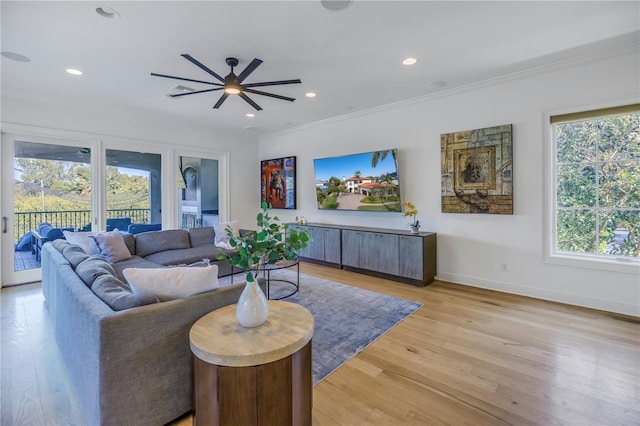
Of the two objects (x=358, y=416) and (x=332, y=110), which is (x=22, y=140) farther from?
(x=358, y=416)

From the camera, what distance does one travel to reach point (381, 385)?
2.05 metres

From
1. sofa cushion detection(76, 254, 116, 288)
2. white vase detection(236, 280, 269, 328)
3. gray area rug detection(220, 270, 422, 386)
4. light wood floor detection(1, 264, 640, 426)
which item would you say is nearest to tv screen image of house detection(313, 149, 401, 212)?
gray area rug detection(220, 270, 422, 386)

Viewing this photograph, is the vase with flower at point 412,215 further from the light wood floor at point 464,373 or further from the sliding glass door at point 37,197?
the sliding glass door at point 37,197

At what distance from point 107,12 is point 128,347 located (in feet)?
8.68

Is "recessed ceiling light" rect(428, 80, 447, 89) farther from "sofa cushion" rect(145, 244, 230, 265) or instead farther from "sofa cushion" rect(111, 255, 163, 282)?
"sofa cushion" rect(111, 255, 163, 282)

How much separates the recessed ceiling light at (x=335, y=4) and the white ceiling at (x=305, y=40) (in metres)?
0.05

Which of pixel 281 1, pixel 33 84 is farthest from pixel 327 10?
pixel 33 84

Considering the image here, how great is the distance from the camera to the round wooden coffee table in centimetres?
129

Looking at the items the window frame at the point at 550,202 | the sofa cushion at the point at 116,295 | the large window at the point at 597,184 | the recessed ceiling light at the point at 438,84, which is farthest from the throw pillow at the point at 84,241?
the large window at the point at 597,184

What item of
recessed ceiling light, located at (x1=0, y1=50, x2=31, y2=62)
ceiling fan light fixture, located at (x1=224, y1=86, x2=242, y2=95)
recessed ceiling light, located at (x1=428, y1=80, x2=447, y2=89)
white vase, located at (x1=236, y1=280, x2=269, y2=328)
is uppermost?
recessed ceiling light, located at (x1=428, y1=80, x2=447, y2=89)

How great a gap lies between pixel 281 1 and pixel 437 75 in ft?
7.54

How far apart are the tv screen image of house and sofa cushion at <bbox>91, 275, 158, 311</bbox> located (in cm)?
392

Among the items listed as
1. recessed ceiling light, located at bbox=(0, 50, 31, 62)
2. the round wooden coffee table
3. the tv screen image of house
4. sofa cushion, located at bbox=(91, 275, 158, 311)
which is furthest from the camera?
the tv screen image of house

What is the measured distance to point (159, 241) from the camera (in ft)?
15.4
